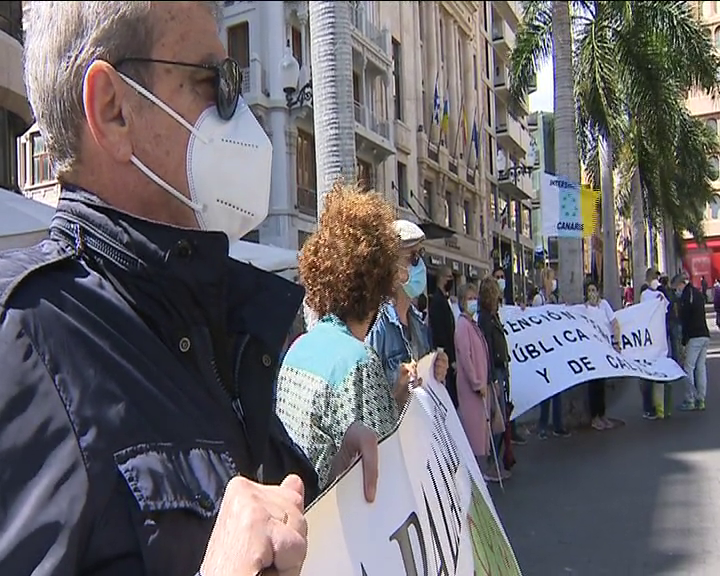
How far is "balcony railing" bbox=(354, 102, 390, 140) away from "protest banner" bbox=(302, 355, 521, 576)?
22.7 m

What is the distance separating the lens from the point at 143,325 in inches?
46.4

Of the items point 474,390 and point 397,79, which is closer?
point 474,390

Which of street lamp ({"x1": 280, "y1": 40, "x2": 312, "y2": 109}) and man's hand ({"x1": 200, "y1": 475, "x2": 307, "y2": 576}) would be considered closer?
man's hand ({"x1": 200, "y1": 475, "x2": 307, "y2": 576})

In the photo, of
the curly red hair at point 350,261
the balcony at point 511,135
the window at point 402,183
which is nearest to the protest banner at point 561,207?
the curly red hair at point 350,261

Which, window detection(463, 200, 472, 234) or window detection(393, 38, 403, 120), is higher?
window detection(393, 38, 403, 120)

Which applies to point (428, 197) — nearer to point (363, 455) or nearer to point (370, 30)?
point (370, 30)

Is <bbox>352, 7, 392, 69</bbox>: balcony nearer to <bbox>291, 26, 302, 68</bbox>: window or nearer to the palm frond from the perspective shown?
<bbox>291, 26, 302, 68</bbox>: window

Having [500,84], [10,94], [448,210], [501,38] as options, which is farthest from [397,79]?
[10,94]

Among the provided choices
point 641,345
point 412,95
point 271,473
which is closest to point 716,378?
point 641,345

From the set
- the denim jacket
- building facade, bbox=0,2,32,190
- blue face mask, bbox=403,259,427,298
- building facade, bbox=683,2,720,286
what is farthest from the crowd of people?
building facade, bbox=683,2,720,286

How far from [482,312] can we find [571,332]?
2.06 metres

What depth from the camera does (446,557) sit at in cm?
194

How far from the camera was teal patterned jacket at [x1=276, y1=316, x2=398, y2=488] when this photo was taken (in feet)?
7.38

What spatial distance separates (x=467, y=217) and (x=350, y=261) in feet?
118
